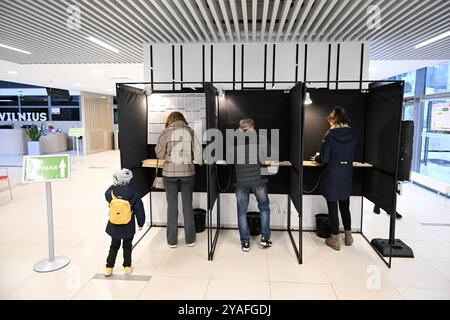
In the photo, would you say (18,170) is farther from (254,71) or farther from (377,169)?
(377,169)

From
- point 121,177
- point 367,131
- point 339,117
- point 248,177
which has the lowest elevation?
point 248,177

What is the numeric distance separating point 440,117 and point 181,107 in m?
6.02

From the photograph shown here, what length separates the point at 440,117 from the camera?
6.80 m

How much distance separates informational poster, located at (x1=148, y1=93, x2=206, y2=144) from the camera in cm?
433

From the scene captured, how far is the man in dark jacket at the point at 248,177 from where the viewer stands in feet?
11.7

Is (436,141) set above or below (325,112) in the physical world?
below

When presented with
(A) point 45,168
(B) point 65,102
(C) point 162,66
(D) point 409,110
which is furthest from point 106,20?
(B) point 65,102

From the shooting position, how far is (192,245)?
392 cm

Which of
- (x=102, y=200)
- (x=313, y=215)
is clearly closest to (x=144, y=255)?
(x=313, y=215)

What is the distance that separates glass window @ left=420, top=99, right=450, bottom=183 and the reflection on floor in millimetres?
2580

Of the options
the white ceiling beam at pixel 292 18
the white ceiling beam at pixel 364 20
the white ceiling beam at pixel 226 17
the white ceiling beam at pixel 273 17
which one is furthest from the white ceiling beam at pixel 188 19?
the white ceiling beam at pixel 364 20

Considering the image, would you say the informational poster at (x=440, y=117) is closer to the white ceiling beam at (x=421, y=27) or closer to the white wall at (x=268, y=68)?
the white ceiling beam at (x=421, y=27)

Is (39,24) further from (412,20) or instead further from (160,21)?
(412,20)

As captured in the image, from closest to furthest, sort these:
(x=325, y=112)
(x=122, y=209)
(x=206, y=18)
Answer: (x=122, y=209)
(x=206, y=18)
(x=325, y=112)
